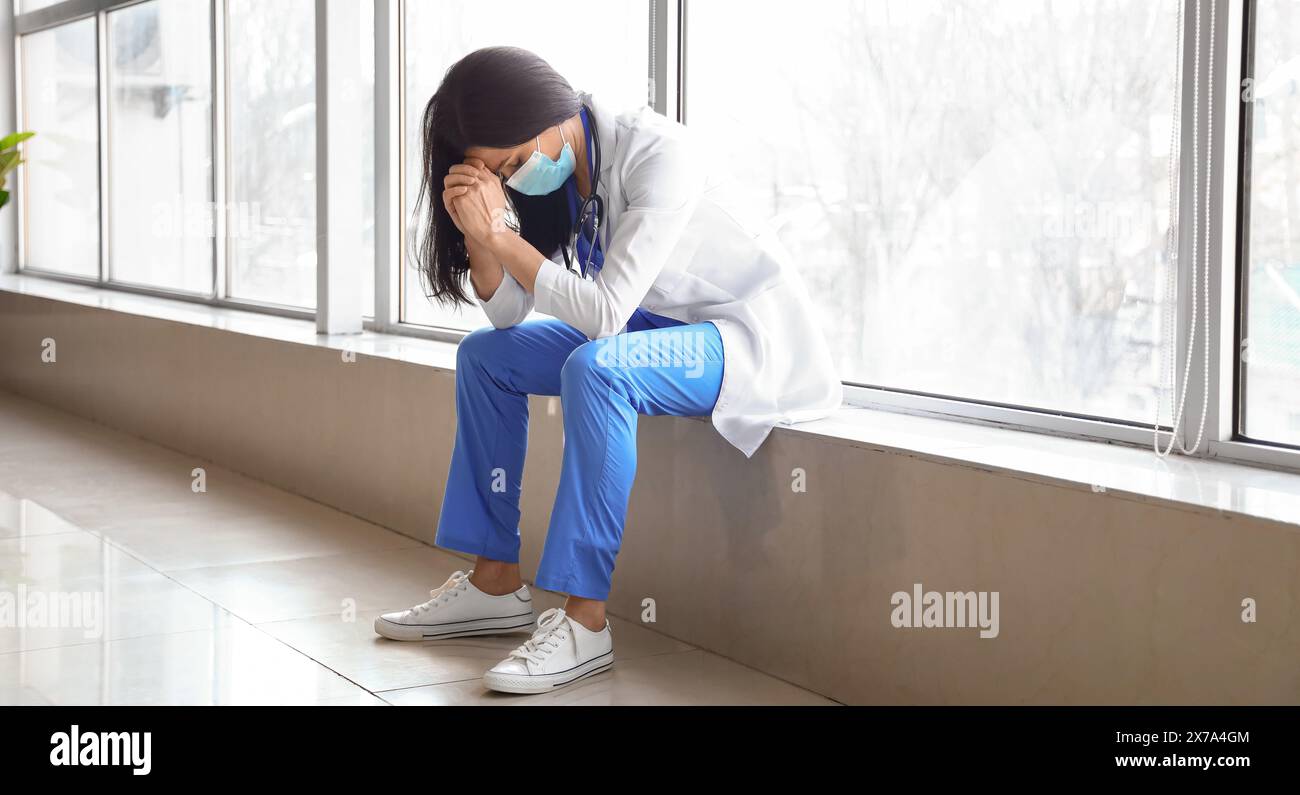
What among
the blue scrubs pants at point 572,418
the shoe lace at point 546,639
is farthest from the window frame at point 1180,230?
the shoe lace at point 546,639

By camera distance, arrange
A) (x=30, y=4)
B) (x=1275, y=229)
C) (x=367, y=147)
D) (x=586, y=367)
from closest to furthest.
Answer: (x=1275, y=229) → (x=586, y=367) → (x=367, y=147) → (x=30, y=4)

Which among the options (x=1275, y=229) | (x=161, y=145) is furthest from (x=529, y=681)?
(x=161, y=145)

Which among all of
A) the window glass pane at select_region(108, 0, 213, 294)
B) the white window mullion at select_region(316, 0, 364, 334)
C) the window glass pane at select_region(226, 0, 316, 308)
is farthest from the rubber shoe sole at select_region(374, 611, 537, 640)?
the window glass pane at select_region(108, 0, 213, 294)

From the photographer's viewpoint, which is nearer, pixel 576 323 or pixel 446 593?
pixel 576 323

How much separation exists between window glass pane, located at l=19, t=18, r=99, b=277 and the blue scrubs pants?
4339 millimetres

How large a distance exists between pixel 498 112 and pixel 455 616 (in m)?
0.85

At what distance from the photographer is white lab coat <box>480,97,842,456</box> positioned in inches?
80.4

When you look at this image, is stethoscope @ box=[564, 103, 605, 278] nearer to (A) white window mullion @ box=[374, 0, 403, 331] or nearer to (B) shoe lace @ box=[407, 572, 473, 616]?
(B) shoe lace @ box=[407, 572, 473, 616]

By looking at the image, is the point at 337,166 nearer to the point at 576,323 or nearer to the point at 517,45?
the point at 517,45

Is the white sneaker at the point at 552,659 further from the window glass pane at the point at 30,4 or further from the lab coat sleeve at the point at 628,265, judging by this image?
the window glass pane at the point at 30,4

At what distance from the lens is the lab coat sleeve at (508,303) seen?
2246 mm

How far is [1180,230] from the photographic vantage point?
6.23ft
